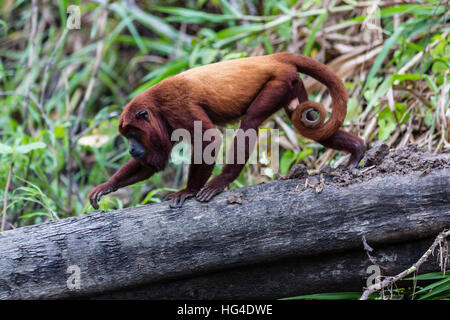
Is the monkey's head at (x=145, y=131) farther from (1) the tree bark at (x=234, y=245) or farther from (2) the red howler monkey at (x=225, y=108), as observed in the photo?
(1) the tree bark at (x=234, y=245)

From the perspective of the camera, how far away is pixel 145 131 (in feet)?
12.0

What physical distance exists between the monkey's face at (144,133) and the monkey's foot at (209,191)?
0.58 metres

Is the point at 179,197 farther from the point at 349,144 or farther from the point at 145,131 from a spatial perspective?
the point at 349,144

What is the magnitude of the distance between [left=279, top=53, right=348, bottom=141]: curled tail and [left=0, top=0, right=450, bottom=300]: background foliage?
3.29 ft

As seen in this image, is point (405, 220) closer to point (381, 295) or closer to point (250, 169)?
point (381, 295)

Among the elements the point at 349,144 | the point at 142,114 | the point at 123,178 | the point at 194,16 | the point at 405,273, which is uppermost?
the point at 194,16

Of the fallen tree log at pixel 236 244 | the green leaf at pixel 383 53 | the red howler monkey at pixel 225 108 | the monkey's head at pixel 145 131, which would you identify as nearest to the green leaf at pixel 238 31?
the green leaf at pixel 383 53

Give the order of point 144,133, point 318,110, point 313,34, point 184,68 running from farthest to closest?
point 184,68 → point 313,34 → point 144,133 → point 318,110

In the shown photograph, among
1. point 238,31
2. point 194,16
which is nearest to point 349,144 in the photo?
point 238,31

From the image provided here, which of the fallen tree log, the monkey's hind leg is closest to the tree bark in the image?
the fallen tree log

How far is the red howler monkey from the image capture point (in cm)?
361

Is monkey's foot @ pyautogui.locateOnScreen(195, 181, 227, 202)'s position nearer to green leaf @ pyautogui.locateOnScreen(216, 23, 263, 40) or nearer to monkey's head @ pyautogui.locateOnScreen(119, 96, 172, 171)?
monkey's head @ pyautogui.locateOnScreen(119, 96, 172, 171)

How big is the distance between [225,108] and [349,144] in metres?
1.00

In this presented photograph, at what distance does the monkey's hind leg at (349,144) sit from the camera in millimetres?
3730
